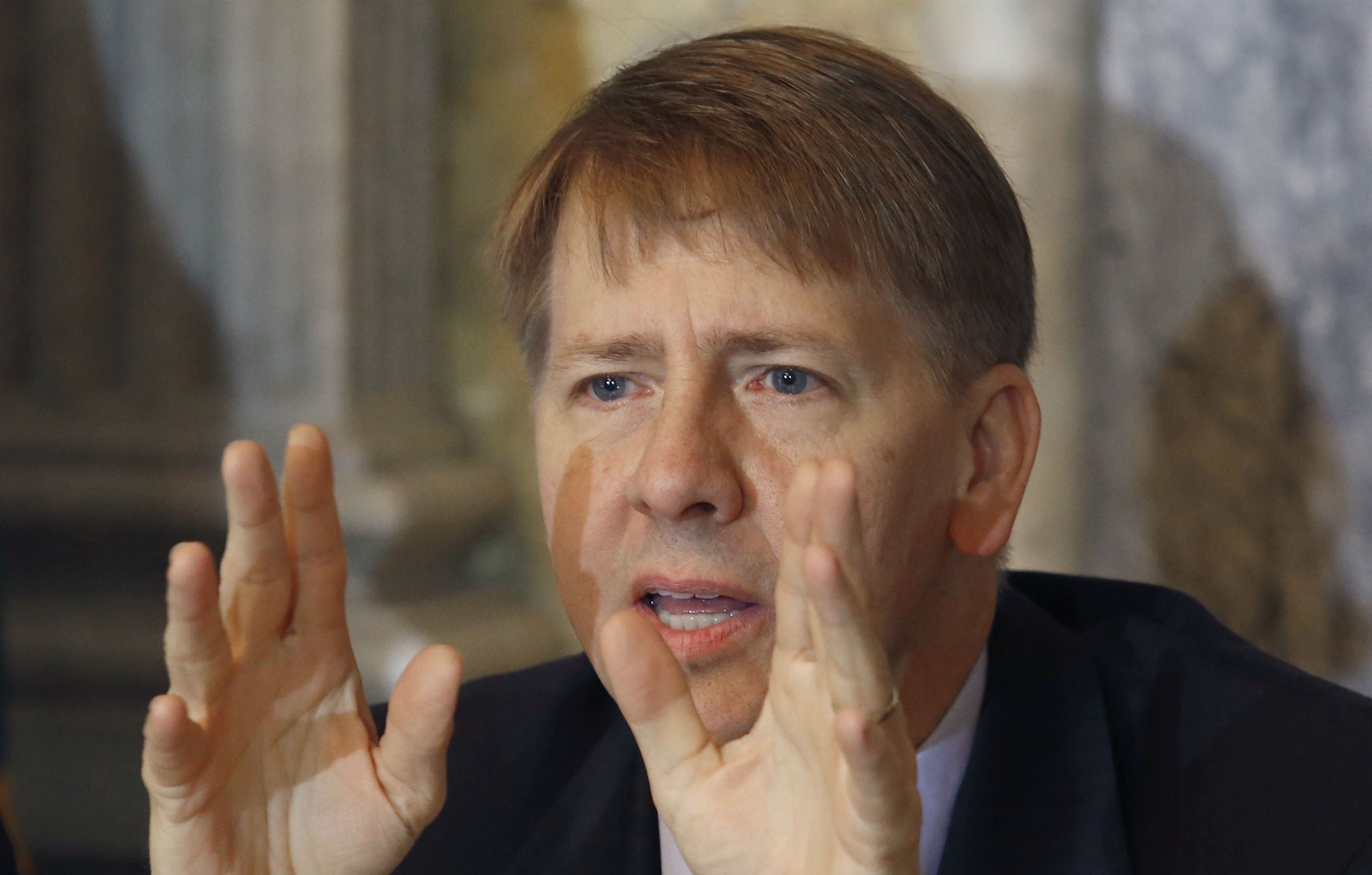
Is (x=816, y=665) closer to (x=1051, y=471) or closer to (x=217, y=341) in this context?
(x=1051, y=471)

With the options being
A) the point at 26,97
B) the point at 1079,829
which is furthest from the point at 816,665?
the point at 26,97

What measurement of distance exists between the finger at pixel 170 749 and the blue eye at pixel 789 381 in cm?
56

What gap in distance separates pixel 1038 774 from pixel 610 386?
555 millimetres

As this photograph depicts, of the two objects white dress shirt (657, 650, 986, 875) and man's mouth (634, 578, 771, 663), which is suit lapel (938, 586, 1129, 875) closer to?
white dress shirt (657, 650, 986, 875)

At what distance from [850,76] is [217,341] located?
1.26m

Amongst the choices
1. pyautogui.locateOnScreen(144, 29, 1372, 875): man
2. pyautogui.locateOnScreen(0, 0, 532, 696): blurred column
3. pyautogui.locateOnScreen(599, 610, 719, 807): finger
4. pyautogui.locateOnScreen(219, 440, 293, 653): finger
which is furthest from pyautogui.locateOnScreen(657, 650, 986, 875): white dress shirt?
pyautogui.locateOnScreen(0, 0, 532, 696): blurred column

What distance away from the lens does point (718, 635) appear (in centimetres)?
119

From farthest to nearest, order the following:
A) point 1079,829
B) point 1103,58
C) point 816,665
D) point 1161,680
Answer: point 1103,58
point 1161,680
point 1079,829
point 816,665

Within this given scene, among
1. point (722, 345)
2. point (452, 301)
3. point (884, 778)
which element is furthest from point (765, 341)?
point (452, 301)

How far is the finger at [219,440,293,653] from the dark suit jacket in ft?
1.44

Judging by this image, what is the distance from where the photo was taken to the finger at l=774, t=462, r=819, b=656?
0.88 meters

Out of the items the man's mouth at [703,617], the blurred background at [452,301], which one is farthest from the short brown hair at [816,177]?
the blurred background at [452,301]

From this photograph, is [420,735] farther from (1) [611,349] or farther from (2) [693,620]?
(1) [611,349]

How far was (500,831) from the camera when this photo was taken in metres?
1.46
